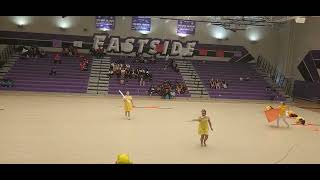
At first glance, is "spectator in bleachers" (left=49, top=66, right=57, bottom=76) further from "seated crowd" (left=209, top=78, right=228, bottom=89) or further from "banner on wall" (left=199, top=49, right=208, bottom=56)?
"banner on wall" (left=199, top=49, right=208, bottom=56)

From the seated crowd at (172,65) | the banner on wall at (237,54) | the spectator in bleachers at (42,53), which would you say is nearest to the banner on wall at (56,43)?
the spectator in bleachers at (42,53)

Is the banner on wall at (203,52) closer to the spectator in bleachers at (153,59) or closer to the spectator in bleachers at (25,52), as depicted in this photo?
the spectator in bleachers at (153,59)

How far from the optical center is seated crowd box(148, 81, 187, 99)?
87.4 ft

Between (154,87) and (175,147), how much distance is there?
16772mm

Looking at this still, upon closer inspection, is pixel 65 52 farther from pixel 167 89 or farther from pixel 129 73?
pixel 167 89

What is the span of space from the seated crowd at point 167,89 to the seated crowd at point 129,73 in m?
1.29

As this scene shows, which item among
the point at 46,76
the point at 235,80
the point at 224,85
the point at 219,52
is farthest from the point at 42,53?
the point at 235,80

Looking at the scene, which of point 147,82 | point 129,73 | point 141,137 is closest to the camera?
point 141,137

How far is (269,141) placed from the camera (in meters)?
12.5

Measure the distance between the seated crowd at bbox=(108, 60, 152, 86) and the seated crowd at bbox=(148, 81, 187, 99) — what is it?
50.6 inches

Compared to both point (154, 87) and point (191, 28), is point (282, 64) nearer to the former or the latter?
point (191, 28)

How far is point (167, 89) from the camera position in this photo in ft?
87.8

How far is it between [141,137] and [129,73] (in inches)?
668
